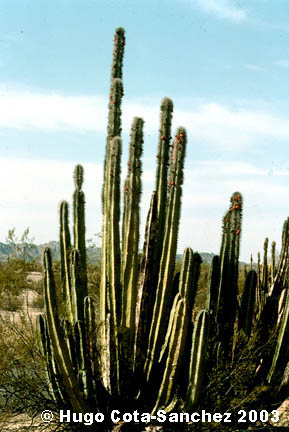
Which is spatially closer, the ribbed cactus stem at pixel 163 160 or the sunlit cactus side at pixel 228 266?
the ribbed cactus stem at pixel 163 160

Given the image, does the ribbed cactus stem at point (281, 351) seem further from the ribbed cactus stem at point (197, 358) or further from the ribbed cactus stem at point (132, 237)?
the ribbed cactus stem at point (132, 237)

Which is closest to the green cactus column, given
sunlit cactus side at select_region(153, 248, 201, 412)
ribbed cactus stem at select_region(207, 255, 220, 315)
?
sunlit cactus side at select_region(153, 248, 201, 412)

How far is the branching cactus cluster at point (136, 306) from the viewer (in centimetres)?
773

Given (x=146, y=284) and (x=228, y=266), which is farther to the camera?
(x=228, y=266)

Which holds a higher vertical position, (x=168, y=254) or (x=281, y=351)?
(x=168, y=254)

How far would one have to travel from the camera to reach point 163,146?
27.5 ft

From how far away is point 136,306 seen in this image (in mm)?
8211

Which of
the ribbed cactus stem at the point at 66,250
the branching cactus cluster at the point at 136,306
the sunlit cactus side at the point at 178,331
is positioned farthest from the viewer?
the ribbed cactus stem at the point at 66,250

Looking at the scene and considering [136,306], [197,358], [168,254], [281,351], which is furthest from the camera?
[281,351]

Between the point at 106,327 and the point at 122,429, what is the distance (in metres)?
1.28

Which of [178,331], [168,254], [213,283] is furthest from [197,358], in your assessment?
[213,283]

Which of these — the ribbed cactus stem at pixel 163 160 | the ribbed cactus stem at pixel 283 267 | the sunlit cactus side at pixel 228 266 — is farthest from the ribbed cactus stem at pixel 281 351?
the ribbed cactus stem at pixel 163 160

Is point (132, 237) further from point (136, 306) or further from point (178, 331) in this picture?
point (178, 331)

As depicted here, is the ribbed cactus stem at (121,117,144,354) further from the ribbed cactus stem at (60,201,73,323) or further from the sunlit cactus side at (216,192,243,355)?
the sunlit cactus side at (216,192,243,355)
